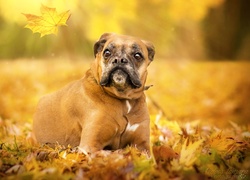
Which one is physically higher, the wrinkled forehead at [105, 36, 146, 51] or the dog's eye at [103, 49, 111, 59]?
the wrinkled forehead at [105, 36, 146, 51]

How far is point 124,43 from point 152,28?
596cm

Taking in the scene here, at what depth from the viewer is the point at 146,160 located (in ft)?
10.00

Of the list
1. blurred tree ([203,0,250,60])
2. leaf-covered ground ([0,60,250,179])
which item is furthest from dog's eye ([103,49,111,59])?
blurred tree ([203,0,250,60])

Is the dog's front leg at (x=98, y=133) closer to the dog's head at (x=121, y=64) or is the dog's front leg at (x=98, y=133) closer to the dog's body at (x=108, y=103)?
the dog's body at (x=108, y=103)

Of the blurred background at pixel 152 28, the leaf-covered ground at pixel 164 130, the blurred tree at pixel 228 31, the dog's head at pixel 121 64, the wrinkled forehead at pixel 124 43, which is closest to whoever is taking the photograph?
the leaf-covered ground at pixel 164 130

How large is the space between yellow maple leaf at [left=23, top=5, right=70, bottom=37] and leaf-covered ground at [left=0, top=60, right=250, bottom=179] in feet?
2.97

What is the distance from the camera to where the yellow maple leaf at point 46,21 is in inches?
144

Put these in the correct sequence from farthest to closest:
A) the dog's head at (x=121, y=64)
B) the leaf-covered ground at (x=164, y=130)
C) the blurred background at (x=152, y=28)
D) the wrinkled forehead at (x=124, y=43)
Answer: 1. the blurred background at (x=152, y=28)
2. the wrinkled forehead at (x=124, y=43)
3. the dog's head at (x=121, y=64)
4. the leaf-covered ground at (x=164, y=130)

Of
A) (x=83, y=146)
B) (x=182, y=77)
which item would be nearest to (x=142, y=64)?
(x=83, y=146)

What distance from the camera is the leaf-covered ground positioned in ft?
9.64

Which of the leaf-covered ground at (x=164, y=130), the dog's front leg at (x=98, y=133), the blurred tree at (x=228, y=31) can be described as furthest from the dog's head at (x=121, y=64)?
the blurred tree at (x=228, y=31)

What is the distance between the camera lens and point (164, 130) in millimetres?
4680

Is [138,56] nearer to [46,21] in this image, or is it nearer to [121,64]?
[121,64]

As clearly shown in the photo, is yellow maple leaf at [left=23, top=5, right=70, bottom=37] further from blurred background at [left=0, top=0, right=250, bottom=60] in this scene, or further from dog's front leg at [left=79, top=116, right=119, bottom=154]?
blurred background at [left=0, top=0, right=250, bottom=60]
